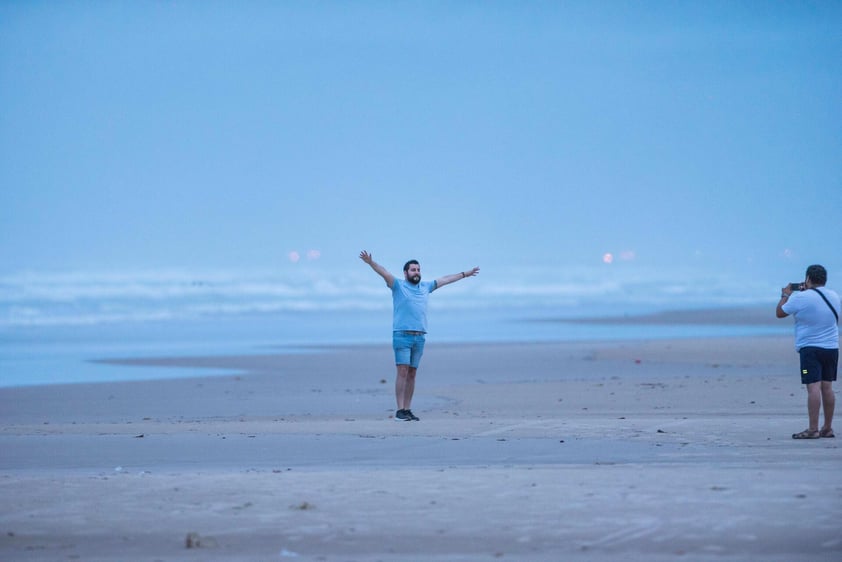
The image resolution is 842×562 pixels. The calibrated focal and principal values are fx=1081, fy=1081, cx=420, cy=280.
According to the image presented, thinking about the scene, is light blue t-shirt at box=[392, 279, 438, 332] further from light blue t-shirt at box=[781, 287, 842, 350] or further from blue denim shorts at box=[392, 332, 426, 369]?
light blue t-shirt at box=[781, 287, 842, 350]

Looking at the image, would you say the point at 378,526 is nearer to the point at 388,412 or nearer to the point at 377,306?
the point at 388,412

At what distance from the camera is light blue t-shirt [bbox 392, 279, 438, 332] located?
478 inches

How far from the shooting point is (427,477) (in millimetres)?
7742

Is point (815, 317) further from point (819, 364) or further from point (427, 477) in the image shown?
point (427, 477)

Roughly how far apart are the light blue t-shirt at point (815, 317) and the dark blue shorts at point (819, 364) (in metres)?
0.05

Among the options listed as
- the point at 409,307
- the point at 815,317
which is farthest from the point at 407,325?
the point at 815,317

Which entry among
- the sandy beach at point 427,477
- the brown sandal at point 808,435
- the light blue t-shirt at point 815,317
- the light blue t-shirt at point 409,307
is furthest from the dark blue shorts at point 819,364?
the light blue t-shirt at point 409,307

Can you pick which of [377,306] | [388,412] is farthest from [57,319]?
[388,412]

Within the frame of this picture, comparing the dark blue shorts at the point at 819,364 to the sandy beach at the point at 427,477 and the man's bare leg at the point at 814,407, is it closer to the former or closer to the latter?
the man's bare leg at the point at 814,407

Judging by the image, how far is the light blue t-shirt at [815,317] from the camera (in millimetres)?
9758

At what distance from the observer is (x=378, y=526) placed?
6301mm

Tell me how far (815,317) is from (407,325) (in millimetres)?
4415

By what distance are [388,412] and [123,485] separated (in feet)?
20.9

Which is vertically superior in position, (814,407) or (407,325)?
(407,325)
